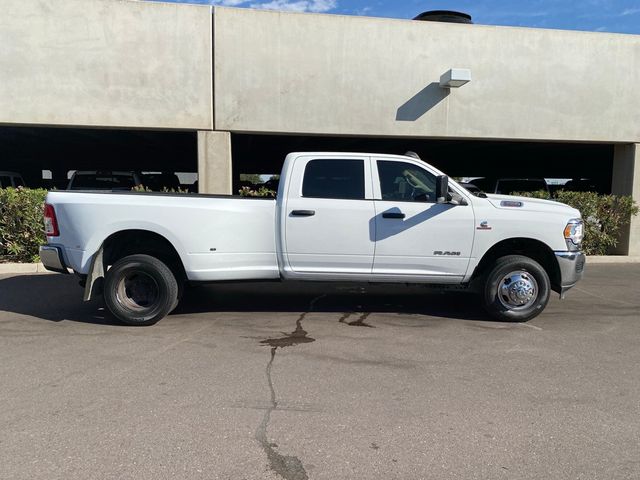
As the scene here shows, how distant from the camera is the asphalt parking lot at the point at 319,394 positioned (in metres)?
3.11

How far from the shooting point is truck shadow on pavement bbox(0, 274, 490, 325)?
669 centimetres

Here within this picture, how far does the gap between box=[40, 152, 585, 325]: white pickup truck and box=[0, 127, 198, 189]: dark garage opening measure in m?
6.73

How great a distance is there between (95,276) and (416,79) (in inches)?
316

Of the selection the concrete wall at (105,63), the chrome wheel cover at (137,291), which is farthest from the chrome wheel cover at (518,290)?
the concrete wall at (105,63)

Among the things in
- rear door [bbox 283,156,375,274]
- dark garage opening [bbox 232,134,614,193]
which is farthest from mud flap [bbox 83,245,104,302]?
dark garage opening [bbox 232,134,614,193]

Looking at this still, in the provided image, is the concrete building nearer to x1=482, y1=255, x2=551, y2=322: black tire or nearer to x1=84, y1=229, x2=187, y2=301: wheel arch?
x1=84, y1=229, x2=187, y2=301: wheel arch

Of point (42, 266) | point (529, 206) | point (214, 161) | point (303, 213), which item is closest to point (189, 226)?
point (303, 213)

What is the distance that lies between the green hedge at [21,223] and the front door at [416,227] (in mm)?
7399

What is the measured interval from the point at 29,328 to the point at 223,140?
5.82 meters

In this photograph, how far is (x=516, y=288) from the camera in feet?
20.0

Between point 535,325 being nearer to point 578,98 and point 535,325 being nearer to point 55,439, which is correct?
point 55,439

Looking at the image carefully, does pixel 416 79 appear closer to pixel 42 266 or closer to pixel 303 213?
pixel 303 213

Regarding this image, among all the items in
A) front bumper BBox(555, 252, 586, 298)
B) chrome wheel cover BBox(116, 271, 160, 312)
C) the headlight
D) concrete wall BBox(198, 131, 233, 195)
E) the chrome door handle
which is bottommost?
chrome wheel cover BBox(116, 271, 160, 312)

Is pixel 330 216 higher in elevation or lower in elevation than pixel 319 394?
higher
